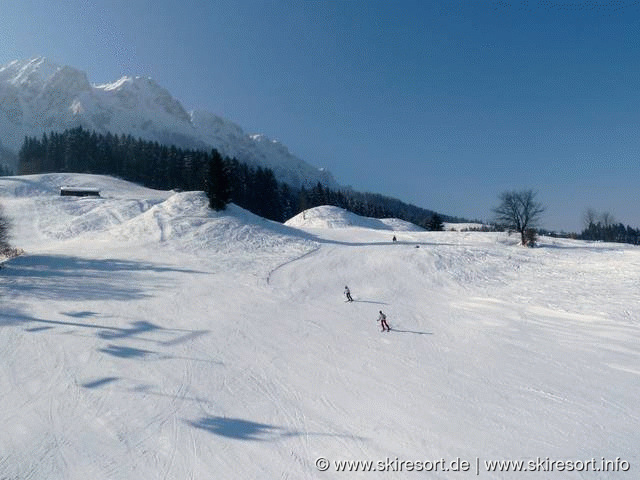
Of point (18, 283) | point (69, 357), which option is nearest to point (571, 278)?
point (69, 357)

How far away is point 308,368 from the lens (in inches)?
571

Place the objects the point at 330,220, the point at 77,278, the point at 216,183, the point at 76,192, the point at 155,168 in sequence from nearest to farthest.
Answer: the point at 77,278
the point at 216,183
the point at 76,192
the point at 330,220
the point at 155,168

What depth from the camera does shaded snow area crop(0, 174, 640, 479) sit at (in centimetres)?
963

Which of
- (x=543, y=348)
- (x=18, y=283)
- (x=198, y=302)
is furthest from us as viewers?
(x=18, y=283)

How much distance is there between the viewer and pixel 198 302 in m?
21.7

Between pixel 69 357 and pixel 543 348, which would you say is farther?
pixel 543 348

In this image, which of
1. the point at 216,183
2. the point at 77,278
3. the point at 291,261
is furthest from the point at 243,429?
the point at 216,183

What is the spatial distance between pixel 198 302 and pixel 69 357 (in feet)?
26.1

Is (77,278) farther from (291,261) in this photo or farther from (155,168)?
(155,168)

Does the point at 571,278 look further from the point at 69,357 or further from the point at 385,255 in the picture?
the point at 69,357

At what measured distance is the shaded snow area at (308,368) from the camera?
963 centimetres

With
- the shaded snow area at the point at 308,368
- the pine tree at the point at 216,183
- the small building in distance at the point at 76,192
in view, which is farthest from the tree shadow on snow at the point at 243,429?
the small building in distance at the point at 76,192

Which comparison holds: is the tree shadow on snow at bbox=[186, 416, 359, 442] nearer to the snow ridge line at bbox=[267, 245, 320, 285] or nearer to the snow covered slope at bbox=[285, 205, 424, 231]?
the snow ridge line at bbox=[267, 245, 320, 285]

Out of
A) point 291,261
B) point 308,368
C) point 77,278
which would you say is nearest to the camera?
point 308,368
